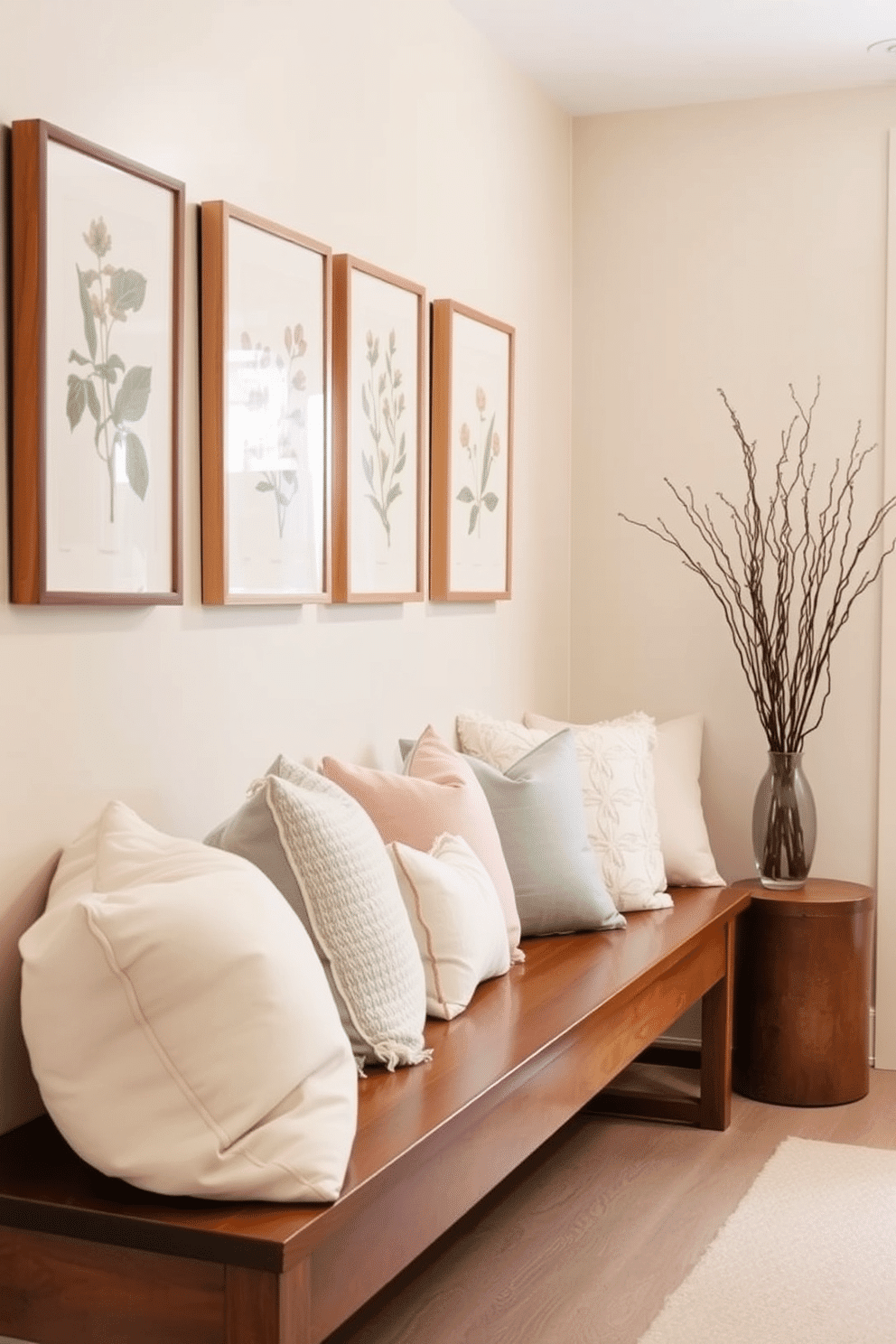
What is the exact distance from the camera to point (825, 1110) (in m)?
3.83

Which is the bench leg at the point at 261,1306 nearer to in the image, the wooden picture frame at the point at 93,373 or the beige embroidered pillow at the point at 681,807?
the wooden picture frame at the point at 93,373

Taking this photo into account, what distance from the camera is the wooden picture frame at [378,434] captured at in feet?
10.1

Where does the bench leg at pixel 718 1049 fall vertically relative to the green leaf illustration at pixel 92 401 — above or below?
below

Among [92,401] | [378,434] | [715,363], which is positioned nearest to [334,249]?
[378,434]

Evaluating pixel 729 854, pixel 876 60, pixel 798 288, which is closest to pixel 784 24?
pixel 876 60

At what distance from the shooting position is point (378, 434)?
3252mm

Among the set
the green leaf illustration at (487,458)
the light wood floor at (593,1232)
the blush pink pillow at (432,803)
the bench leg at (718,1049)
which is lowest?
the light wood floor at (593,1232)

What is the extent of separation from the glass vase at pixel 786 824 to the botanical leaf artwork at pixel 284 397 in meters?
1.65

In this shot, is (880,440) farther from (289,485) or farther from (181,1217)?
(181,1217)

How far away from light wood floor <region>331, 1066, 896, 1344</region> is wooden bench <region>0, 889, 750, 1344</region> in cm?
39

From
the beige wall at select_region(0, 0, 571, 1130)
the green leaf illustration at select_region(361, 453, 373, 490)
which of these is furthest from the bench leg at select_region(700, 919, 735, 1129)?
the green leaf illustration at select_region(361, 453, 373, 490)

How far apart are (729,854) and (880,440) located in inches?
48.1

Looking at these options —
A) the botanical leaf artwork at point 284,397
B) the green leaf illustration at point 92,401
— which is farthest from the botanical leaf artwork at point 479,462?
the green leaf illustration at point 92,401

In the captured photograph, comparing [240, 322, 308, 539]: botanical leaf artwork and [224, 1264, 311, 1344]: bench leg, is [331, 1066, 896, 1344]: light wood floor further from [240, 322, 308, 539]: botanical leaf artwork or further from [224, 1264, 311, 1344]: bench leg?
[240, 322, 308, 539]: botanical leaf artwork
